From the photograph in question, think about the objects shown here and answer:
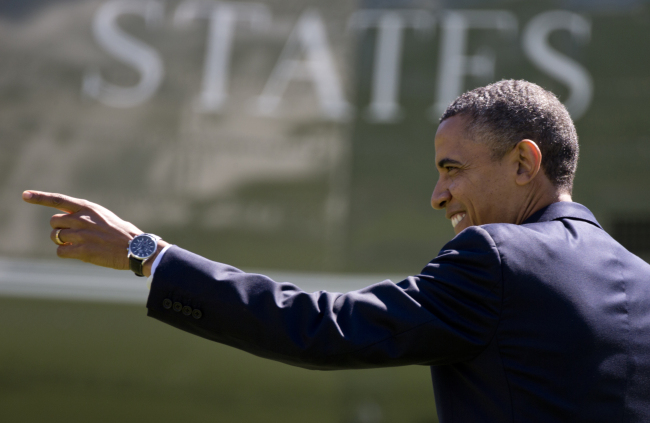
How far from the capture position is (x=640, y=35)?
4.54 metres

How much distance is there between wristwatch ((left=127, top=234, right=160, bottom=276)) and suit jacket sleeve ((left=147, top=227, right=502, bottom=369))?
0.13 m

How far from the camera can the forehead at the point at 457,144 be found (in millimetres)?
1718

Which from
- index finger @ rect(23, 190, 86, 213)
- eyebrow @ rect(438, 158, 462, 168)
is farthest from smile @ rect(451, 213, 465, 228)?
index finger @ rect(23, 190, 86, 213)

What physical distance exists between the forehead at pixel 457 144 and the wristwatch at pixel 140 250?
0.86 meters

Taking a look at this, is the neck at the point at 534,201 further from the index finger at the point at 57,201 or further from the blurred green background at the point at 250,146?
the blurred green background at the point at 250,146

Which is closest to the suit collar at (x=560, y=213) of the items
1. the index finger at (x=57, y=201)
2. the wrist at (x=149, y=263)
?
the wrist at (x=149, y=263)

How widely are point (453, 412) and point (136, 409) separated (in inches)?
138

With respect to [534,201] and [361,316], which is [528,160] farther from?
[361,316]

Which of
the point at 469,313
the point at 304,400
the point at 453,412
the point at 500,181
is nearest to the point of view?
the point at 469,313

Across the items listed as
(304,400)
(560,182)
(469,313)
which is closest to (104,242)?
(469,313)

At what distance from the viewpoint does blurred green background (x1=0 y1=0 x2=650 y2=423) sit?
14.4 ft

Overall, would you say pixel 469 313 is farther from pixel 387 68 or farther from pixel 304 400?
pixel 387 68

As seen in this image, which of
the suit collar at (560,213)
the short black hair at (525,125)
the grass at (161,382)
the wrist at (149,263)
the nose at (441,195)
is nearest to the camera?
the wrist at (149,263)

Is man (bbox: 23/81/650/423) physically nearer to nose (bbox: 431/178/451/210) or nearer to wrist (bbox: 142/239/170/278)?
wrist (bbox: 142/239/170/278)
